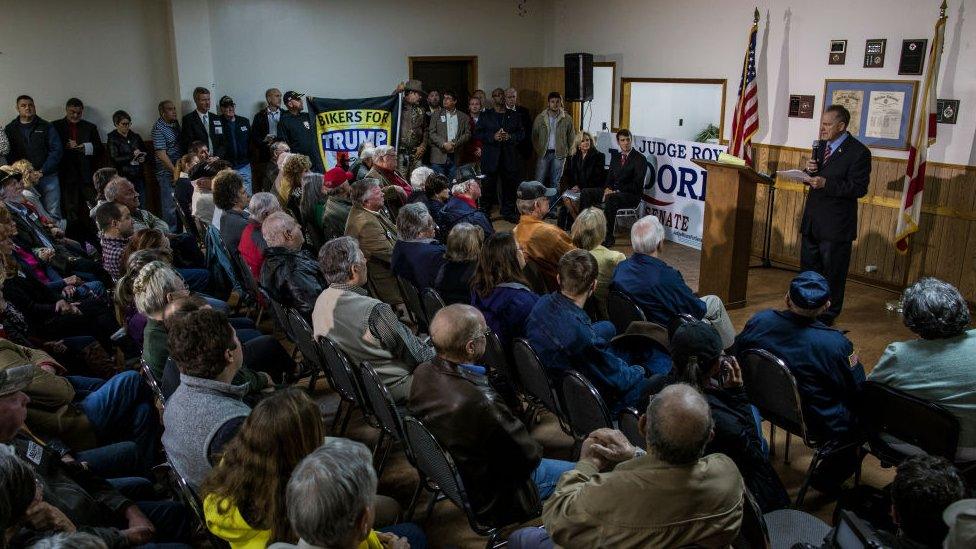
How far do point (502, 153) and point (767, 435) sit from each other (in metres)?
6.94

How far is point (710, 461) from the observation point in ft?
6.39

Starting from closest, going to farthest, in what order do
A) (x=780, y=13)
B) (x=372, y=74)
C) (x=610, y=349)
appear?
(x=610, y=349)
(x=780, y=13)
(x=372, y=74)

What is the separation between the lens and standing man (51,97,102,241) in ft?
27.7

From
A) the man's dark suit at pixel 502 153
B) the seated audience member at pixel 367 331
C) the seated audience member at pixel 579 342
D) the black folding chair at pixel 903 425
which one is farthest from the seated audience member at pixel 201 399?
the man's dark suit at pixel 502 153

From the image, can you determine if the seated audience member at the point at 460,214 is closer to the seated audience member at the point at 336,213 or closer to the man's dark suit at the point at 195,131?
the seated audience member at the point at 336,213

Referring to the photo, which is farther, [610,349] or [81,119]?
[81,119]

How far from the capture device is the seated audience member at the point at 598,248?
453 centimetres

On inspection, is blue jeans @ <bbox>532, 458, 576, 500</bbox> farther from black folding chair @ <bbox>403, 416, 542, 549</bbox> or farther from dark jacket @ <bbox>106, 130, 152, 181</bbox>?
dark jacket @ <bbox>106, 130, 152, 181</bbox>

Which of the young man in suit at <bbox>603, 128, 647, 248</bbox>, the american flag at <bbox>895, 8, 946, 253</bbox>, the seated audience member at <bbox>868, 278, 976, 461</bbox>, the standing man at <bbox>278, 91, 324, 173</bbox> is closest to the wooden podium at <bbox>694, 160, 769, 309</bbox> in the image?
the american flag at <bbox>895, 8, 946, 253</bbox>

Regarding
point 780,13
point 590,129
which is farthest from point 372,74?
point 780,13

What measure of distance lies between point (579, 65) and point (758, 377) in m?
7.39

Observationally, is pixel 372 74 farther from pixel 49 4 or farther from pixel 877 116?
pixel 877 116

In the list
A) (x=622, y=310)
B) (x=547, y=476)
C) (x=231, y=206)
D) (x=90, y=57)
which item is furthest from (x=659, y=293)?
(x=90, y=57)

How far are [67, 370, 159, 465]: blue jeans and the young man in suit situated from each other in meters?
5.89
